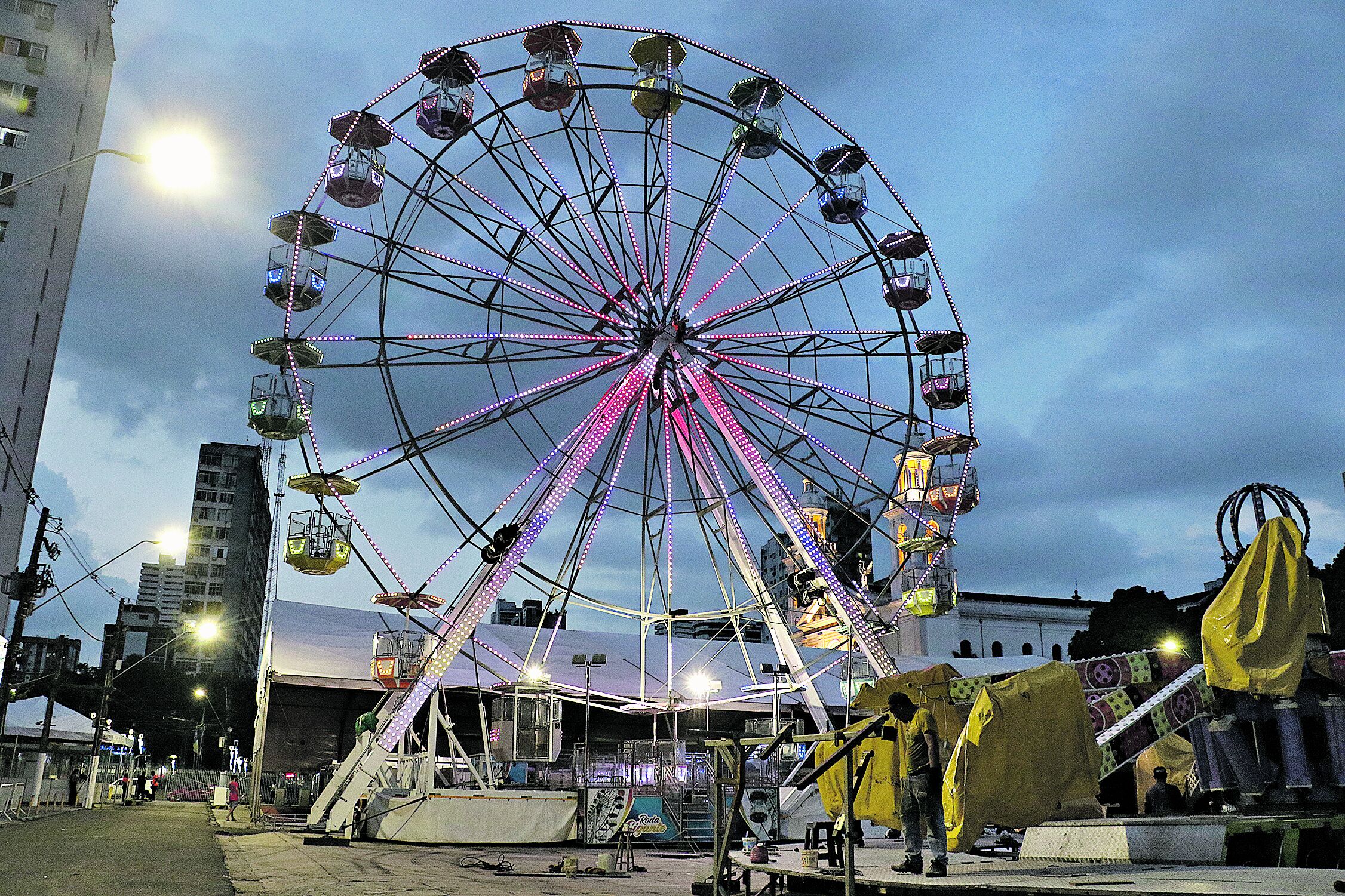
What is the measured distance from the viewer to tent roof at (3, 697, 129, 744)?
40.4 m

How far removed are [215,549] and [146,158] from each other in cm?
11434

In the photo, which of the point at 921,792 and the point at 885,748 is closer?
the point at 921,792

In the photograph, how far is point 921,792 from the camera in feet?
31.3

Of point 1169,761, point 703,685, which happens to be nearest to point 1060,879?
point 1169,761

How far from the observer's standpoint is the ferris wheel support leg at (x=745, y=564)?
23.9 meters

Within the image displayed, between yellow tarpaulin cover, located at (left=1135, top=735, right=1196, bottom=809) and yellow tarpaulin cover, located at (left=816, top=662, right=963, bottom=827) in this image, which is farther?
yellow tarpaulin cover, located at (left=1135, top=735, right=1196, bottom=809)

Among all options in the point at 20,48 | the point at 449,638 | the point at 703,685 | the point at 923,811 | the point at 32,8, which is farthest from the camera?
the point at 32,8

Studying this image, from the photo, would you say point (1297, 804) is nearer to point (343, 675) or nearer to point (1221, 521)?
point (1221, 521)

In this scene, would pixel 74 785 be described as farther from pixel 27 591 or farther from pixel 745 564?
→ pixel 745 564

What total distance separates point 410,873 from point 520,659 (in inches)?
891

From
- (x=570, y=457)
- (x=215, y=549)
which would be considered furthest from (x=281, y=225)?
(x=215, y=549)

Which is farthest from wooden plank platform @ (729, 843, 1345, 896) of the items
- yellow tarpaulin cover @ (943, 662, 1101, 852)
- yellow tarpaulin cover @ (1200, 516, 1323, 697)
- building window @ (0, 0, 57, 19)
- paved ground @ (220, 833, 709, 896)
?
building window @ (0, 0, 57, 19)

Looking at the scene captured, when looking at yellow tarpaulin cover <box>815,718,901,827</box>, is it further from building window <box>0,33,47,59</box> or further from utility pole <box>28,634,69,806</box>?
building window <box>0,33,47,59</box>

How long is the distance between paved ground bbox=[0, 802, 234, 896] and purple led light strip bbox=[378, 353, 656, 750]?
400 centimetres
